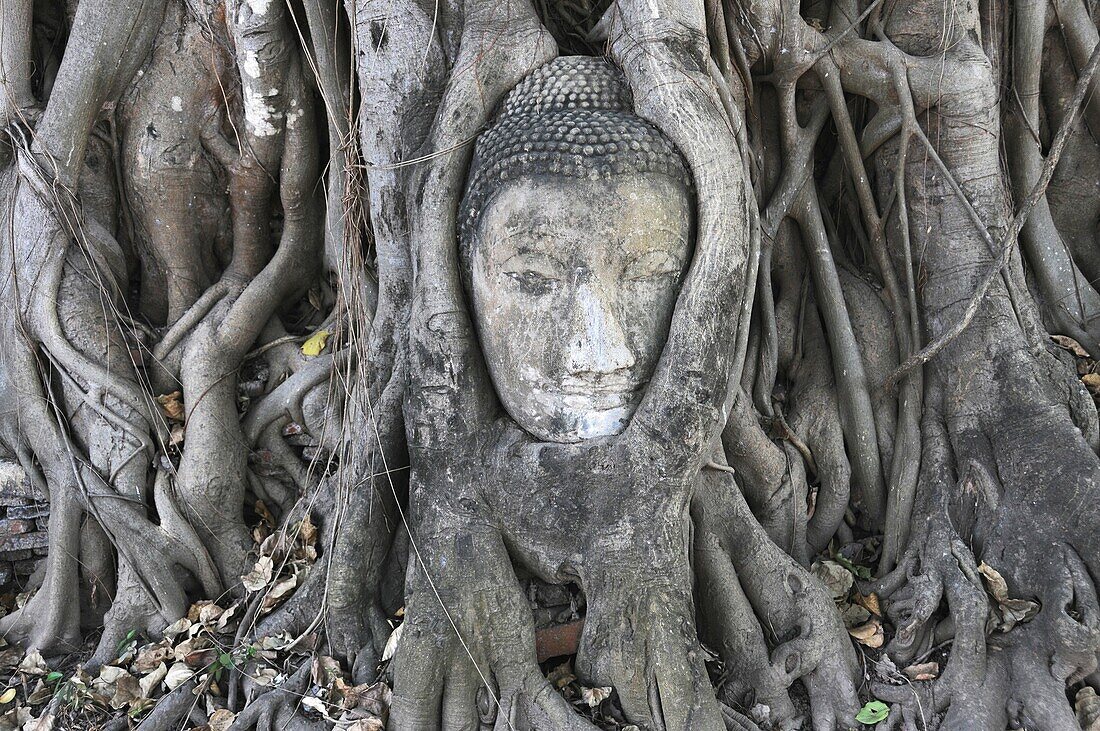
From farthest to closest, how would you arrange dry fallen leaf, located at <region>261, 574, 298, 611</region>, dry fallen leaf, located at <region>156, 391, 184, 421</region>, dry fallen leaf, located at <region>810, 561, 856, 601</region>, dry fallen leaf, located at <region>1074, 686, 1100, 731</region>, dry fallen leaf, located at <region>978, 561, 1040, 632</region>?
dry fallen leaf, located at <region>156, 391, 184, 421</region> → dry fallen leaf, located at <region>261, 574, 298, 611</region> → dry fallen leaf, located at <region>810, 561, 856, 601</region> → dry fallen leaf, located at <region>978, 561, 1040, 632</region> → dry fallen leaf, located at <region>1074, 686, 1100, 731</region>

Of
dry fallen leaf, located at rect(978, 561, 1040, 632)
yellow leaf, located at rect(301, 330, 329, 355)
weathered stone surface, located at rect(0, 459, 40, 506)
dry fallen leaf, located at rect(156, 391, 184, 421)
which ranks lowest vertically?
dry fallen leaf, located at rect(978, 561, 1040, 632)

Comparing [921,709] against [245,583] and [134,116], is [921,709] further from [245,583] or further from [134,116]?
[134,116]

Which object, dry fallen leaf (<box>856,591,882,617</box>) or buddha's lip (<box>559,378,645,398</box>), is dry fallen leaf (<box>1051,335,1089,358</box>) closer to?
dry fallen leaf (<box>856,591,882,617</box>)

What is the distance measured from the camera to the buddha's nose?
7.30 feet

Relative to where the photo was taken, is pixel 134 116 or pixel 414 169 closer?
pixel 414 169

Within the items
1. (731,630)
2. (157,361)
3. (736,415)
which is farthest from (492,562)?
(157,361)

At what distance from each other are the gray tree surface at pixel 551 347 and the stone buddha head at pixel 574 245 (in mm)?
50

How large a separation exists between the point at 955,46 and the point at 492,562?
2.34 m

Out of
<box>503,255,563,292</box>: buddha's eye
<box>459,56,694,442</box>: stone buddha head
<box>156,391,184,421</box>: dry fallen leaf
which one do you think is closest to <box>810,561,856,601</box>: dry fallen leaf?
<box>459,56,694,442</box>: stone buddha head

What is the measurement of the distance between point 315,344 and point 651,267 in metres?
1.54

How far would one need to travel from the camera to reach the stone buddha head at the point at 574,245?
221 cm

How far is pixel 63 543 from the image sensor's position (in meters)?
2.95

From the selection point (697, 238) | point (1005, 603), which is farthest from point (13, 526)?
point (1005, 603)

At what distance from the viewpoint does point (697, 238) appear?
7.58ft
